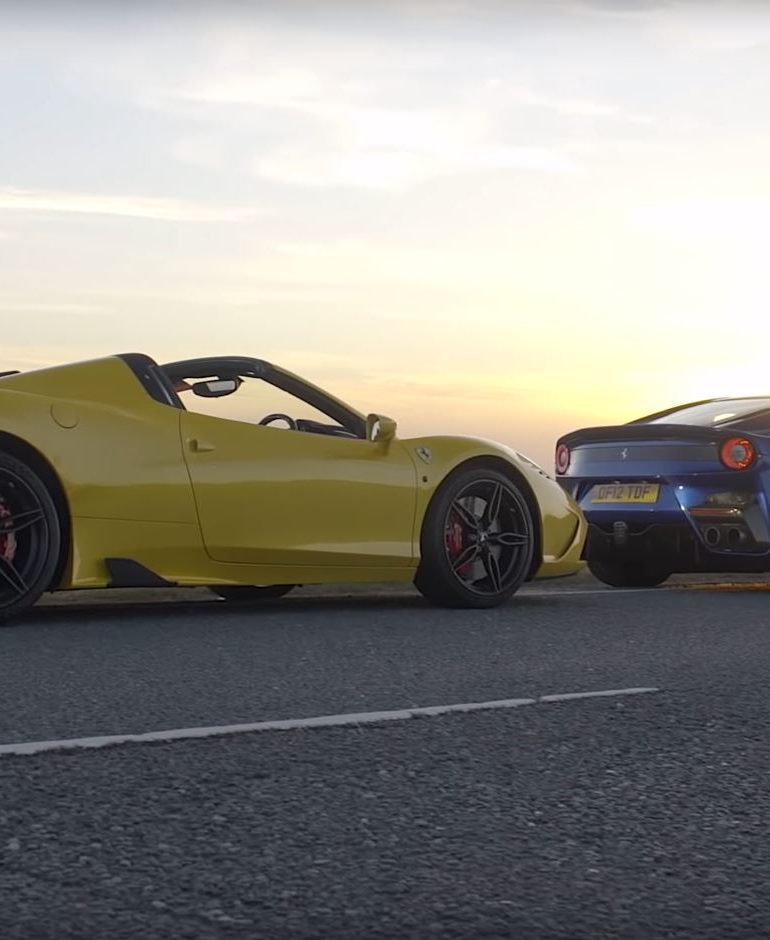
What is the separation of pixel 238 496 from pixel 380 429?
0.94 metres

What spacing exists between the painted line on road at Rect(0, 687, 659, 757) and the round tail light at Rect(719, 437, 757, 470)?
4.50 meters

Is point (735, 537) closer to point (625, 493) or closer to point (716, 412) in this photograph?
point (625, 493)

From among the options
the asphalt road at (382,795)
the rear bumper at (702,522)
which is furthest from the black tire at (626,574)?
the asphalt road at (382,795)

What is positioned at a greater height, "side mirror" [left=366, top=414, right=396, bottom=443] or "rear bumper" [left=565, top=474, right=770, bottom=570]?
"side mirror" [left=366, top=414, right=396, bottom=443]

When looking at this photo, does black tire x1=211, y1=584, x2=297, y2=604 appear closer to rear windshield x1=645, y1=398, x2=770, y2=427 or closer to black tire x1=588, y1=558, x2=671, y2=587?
black tire x1=588, y1=558, x2=671, y2=587

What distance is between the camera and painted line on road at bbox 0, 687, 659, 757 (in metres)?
3.74

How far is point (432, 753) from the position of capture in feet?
12.6

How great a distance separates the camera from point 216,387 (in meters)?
7.17

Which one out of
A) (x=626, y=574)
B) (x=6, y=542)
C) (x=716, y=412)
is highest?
(x=716, y=412)

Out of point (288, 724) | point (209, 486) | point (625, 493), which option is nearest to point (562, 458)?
point (625, 493)

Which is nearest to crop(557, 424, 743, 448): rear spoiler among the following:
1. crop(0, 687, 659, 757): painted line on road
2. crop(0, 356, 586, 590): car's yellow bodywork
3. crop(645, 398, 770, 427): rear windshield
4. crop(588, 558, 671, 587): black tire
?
crop(645, 398, 770, 427): rear windshield

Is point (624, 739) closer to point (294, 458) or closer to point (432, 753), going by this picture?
point (432, 753)

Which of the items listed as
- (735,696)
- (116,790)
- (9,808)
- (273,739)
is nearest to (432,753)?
(273,739)

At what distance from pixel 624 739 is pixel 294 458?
10.8ft
